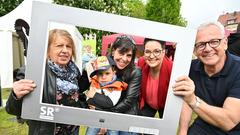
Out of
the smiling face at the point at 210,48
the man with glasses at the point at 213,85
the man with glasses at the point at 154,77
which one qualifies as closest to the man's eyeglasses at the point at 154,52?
the man with glasses at the point at 154,77

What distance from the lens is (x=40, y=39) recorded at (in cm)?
219

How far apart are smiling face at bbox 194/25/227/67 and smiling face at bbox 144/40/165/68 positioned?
1.13 ft

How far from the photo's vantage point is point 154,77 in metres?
2.32

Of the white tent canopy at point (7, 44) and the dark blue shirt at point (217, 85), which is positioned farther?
the white tent canopy at point (7, 44)

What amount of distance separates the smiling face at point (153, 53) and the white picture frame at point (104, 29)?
52 millimetres

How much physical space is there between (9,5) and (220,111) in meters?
16.5

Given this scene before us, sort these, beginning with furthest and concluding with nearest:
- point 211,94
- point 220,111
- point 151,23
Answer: point 211,94 → point 220,111 → point 151,23

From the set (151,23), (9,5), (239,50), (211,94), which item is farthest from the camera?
(9,5)

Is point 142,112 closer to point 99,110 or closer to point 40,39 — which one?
point 99,110

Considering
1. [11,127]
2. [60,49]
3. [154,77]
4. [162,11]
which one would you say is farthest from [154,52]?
[162,11]

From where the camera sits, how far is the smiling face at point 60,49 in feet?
7.31

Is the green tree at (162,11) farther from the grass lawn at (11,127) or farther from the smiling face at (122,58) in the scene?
the smiling face at (122,58)

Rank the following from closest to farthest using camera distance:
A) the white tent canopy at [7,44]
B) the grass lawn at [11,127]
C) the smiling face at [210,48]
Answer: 1. the smiling face at [210,48]
2. the white tent canopy at [7,44]
3. the grass lawn at [11,127]

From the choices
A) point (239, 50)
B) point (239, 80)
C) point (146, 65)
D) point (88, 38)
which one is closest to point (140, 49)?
point (146, 65)
